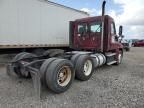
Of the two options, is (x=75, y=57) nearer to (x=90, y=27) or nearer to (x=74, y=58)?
(x=74, y=58)

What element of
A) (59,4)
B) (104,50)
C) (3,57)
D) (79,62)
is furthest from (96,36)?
(3,57)

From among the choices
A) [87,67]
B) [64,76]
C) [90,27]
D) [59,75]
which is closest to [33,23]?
[90,27]

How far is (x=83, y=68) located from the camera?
19.2 ft

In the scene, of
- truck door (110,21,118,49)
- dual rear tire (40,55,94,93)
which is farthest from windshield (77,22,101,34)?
dual rear tire (40,55,94,93)

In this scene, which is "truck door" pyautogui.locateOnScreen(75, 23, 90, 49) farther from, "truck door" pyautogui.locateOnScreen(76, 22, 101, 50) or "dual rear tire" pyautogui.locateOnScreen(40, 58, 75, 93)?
"dual rear tire" pyautogui.locateOnScreen(40, 58, 75, 93)

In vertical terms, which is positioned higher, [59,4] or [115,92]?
[59,4]

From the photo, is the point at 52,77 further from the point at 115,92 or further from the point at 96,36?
the point at 96,36

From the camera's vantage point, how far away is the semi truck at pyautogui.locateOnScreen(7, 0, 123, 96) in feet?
15.3

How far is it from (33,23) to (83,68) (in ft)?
14.4

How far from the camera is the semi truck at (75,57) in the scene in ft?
15.3

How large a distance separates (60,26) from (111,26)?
3.46 m

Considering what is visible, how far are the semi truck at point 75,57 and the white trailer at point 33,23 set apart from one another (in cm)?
17

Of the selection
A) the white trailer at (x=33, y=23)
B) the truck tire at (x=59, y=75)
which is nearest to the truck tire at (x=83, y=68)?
the truck tire at (x=59, y=75)

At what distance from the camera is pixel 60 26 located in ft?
34.5
